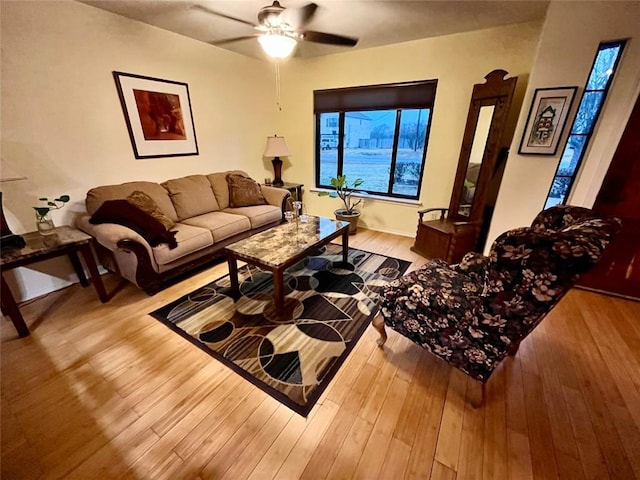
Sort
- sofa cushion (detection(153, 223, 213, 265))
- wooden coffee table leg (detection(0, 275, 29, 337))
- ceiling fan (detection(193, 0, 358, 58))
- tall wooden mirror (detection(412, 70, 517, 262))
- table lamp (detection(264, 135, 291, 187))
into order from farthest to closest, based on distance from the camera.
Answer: table lamp (detection(264, 135, 291, 187)) < tall wooden mirror (detection(412, 70, 517, 262)) < sofa cushion (detection(153, 223, 213, 265)) < ceiling fan (detection(193, 0, 358, 58)) < wooden coffee table leg (detection(0, 275, 29, 337))

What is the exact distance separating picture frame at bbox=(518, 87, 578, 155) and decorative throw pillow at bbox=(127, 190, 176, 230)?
355 cm

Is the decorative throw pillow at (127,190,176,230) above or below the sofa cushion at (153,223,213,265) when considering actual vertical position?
above

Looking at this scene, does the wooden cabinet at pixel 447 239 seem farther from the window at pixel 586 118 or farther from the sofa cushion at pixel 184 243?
the sofa cushion at pixel 184 243

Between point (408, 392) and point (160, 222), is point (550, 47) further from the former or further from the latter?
point (160, 222)

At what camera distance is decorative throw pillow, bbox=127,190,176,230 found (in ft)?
8.27

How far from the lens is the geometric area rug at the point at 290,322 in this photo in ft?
5.30

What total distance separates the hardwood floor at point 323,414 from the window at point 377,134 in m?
2.54

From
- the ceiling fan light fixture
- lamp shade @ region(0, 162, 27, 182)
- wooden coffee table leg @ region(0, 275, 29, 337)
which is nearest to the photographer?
wooden coffee table leg @ region(0, 275, 29, 337)

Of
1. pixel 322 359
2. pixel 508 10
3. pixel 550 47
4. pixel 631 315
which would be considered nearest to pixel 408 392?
pixel 322 359

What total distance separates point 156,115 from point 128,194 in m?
1.03

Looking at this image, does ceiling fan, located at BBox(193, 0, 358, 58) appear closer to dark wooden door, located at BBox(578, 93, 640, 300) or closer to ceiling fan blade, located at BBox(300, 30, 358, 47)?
ceiling fan blade, located at BBox(300, 30, 358, 47)

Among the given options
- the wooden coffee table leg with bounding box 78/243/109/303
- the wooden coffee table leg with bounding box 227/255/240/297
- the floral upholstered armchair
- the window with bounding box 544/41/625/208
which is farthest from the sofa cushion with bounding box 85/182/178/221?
the window with bounding box 544/41/625/208

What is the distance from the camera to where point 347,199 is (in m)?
4.17

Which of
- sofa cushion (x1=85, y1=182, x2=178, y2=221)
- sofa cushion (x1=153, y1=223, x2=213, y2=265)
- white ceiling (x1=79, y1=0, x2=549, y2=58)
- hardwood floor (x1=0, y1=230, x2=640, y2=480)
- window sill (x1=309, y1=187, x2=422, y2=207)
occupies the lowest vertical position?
hardwood floor (x1=0, y1=230, x2=640, y2=480)
